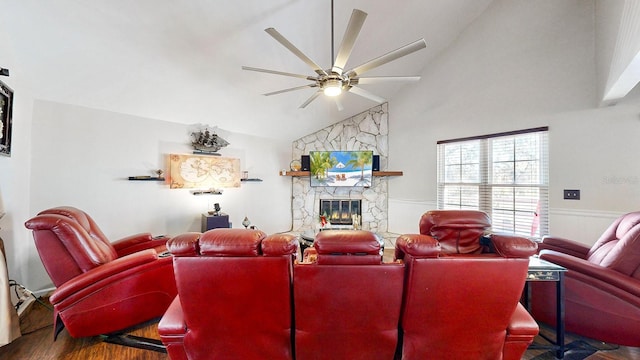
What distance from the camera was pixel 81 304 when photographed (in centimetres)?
192

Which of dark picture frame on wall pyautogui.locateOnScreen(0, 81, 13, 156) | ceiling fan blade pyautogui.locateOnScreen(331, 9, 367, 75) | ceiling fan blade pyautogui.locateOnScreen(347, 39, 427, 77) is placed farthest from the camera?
dark picture frame on wall pyautogui.locateOnScreen(0, 81, 13, 156)

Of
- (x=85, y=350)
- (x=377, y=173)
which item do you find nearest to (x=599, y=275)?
(x=377, y=173)

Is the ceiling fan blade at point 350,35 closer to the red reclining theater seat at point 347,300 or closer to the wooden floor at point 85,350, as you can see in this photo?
the red reclining theater seat at point 347,300

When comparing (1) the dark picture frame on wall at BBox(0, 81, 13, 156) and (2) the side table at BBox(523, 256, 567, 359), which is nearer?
(2) the side table at BBox(523, 256, 567, 359)

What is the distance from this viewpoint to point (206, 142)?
161 inches

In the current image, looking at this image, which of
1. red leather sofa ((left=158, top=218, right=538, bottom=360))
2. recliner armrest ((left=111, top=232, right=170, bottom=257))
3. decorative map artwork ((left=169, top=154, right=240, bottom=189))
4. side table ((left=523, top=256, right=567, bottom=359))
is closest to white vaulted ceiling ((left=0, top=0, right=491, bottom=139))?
decorative map artwork ((left=169, top=154, right=240, bottom=189))

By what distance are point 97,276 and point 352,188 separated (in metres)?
4.35

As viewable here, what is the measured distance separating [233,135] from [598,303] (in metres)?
5.03

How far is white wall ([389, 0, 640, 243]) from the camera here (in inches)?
114

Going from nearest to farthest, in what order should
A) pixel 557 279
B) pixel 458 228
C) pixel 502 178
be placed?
pixel 557 279, pixel 458 228, pixel 502 178

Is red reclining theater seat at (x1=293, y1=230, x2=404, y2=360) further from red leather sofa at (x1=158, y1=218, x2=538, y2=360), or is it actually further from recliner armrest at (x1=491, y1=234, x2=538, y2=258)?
recliner armrest at (x1=491, y1=234, x2=538, y2=258)

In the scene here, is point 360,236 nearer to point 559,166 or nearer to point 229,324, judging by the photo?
point 229,324

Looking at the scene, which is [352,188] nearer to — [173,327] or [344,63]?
[344,63]

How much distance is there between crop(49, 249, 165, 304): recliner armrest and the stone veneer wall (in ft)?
11.6
